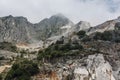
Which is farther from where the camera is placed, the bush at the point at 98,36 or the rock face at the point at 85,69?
the bush at the point at 98,36

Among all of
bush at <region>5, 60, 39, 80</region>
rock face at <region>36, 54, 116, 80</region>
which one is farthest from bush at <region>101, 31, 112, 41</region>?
bush at <region>5, 60, 39, 80</region>

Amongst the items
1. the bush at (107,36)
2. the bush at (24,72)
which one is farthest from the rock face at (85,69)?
the bush at (107,36)

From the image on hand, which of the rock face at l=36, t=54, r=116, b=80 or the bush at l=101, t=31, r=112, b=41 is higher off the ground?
the bush at l=101, t=31, r=112, b=41

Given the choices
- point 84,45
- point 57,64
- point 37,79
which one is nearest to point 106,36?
point 84,45

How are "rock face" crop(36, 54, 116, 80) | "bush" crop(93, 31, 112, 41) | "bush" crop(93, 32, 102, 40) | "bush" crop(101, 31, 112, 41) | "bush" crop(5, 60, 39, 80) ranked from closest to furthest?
"rock face" crop(36, 54, 116, 80), "bush" crop(5, 60, 39, 80), "bush" crop(101, 31, 112, 41), "bush" crop(93, 31, 112, 41), "bush" crop(93, 32, 102, 40)

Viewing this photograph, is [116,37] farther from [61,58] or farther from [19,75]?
[19,75]

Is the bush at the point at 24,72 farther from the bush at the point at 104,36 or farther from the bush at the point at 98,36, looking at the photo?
the bush at the point at 104,36

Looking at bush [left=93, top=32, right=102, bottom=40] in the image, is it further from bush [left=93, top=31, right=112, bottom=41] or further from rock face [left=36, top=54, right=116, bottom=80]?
rock face [left=36, top=54, right=116, bottom=80]

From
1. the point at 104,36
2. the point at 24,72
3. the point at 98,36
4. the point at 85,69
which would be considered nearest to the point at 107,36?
the point at 104,36

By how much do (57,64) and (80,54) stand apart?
578cm

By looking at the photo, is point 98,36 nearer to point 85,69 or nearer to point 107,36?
point 107,36

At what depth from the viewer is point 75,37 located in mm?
89125

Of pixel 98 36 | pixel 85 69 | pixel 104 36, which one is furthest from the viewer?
pixel 98 36

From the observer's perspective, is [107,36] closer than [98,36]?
Yes
